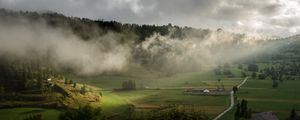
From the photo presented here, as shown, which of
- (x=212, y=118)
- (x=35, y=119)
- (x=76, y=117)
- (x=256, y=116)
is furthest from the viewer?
(x=212, y=118)

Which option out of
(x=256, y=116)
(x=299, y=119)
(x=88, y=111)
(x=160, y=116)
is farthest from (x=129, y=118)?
(x=160, y=116)

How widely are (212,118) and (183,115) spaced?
346 feet

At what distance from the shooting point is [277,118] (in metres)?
188

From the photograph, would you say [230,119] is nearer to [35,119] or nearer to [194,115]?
[35,119]

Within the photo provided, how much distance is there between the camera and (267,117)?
181000 mm

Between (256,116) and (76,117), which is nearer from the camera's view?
(76,117)

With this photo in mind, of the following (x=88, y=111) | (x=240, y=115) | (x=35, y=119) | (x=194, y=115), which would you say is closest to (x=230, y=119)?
(x=240, y=115)

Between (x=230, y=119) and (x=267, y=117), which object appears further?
(x=230, y=119)

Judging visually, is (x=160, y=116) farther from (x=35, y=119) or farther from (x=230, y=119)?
(x=230, y=119)

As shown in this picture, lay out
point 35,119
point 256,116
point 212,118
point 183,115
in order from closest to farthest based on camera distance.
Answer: point 183,115
point 35,119
point 256,116
point 212,118

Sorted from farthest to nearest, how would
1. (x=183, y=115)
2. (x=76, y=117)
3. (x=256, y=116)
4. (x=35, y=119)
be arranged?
(x=256, y=116) → (x=35, y=119) → (x=76, y=117) → (x=183, y=115)

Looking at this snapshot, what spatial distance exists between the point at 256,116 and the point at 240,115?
10638mm

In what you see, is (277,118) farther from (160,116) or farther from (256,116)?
(160,116)

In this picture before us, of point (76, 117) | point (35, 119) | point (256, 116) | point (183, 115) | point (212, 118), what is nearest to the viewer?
point (183, 115)
